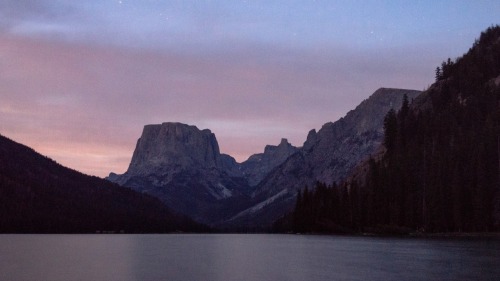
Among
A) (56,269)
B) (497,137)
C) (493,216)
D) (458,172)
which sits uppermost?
(497,137)

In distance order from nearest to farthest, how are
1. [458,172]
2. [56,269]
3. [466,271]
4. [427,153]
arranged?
[466,271] → [56,269] → [458,172] → [427,153]

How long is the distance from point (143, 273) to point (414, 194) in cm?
13482

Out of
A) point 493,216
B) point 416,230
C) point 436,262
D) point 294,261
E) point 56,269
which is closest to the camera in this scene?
point 56,269

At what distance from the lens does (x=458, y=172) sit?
547 feet

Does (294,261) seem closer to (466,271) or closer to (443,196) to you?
(466,271)

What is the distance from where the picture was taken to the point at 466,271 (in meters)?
64.8

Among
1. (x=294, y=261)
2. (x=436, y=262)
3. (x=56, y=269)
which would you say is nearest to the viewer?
(x=56, y=269)

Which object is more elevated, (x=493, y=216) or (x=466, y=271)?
(x=493, y=216)

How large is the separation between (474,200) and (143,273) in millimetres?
118052

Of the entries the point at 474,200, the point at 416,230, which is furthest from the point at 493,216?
the point at 416,230

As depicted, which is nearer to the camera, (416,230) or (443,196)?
(443,196)

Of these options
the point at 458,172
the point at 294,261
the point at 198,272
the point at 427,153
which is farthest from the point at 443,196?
the point at 198,272

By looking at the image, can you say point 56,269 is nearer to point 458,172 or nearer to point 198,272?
point 198,272

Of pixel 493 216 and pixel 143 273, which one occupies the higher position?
pixel 493 216
